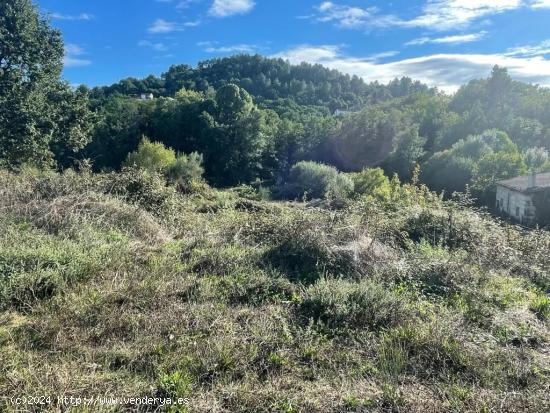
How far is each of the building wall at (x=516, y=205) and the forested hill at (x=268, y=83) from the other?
143 feet

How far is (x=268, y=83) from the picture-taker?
7000 cm

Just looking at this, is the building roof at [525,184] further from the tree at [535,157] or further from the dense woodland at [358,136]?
the tree at [535,157]

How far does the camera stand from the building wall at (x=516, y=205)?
778 inches

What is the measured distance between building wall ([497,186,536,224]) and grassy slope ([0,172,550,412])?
14.5 meters

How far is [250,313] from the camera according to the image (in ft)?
14.3

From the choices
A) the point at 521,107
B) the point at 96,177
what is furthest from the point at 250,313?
the point at 521,107

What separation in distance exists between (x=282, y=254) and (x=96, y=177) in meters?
6.15

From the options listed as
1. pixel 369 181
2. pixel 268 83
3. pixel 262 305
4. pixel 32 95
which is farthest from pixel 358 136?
pixel 268 83

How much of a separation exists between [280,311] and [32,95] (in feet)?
51.8

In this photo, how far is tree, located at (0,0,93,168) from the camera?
1530 centimetres

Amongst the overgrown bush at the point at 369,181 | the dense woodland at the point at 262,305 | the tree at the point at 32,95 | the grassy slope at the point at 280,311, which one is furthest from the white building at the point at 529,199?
the tree at the point at 32,95

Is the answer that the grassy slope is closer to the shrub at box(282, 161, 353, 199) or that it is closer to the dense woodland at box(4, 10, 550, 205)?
the shrub at box(282, 161, 353, 199)

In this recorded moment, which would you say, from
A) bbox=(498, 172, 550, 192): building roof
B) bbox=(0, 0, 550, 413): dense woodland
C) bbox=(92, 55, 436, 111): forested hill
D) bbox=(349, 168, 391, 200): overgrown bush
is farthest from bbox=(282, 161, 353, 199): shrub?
bbox=(92, 55, 436, 111): forested hill

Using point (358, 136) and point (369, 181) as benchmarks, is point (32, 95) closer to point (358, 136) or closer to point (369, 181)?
point (369, 181)
